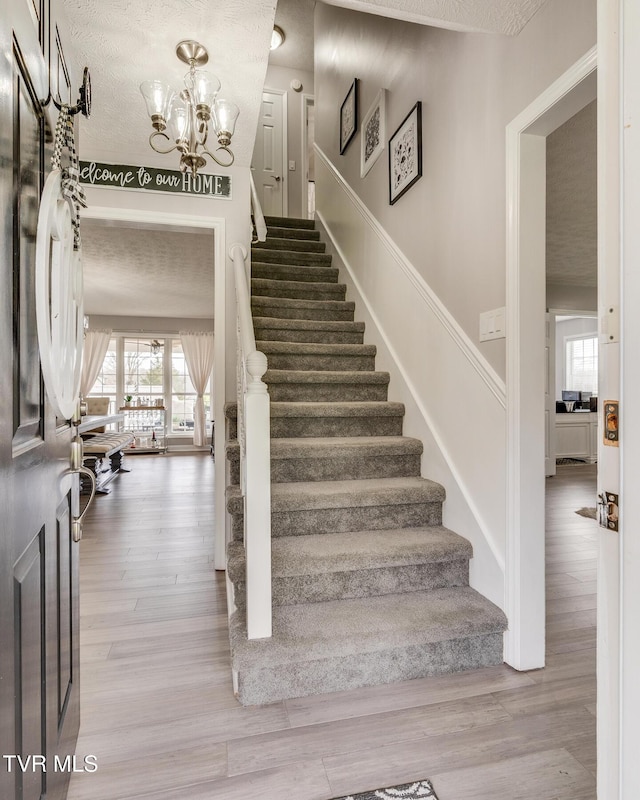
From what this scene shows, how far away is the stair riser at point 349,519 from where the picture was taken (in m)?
2.12

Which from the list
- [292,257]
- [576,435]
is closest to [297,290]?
[292,257]

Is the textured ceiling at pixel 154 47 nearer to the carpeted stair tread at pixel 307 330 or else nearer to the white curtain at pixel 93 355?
the carpeted stair tread at pixel 307 330

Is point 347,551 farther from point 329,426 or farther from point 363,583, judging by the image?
point 329,426

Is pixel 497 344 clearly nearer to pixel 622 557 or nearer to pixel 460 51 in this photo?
pixel 622 557

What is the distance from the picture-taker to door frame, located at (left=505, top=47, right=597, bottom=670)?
1.76 m

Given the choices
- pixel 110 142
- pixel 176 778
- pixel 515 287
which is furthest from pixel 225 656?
pixel 110 142

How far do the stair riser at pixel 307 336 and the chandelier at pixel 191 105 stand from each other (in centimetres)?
120

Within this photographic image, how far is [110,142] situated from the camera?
9.06 feet

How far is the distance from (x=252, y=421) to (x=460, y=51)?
2096 mm

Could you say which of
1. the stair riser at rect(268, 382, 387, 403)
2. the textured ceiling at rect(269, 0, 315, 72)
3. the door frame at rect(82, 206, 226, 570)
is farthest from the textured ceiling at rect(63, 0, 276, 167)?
the textured ceiling at rect(269, 0, 315, 72)

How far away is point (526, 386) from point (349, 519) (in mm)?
1035

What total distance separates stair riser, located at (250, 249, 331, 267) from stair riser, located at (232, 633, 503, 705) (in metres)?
3.48

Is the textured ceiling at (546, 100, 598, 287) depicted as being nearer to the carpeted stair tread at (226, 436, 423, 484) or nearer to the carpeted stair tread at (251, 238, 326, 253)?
the carpeted stair tread at (226, 436, 423, 484)

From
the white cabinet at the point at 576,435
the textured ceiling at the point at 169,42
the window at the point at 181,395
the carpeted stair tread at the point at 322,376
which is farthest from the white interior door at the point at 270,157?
the white cabinet at the point at 576,435
